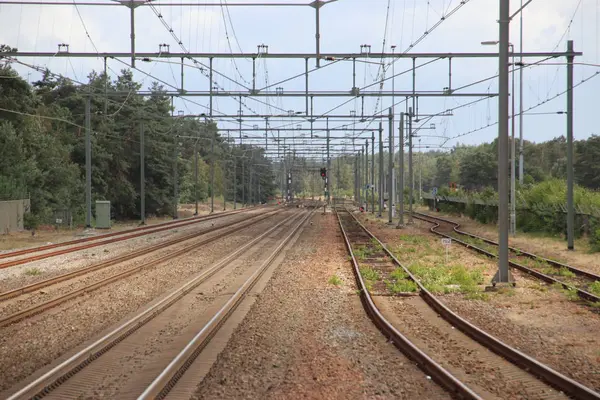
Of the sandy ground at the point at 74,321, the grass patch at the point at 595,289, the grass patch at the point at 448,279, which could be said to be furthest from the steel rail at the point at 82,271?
the grass patch at the point at 595,289

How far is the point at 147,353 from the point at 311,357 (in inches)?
90.8

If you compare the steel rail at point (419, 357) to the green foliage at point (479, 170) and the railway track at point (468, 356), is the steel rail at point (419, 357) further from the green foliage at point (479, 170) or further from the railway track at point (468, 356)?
the green foliage at point (479, 170)

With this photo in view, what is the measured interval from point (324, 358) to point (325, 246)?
18267 mm

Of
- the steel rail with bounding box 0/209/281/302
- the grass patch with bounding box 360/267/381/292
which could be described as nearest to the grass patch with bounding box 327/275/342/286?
the grass patch with bounding box 360/267/381/292

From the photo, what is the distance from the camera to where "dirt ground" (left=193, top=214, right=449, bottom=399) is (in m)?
7.06

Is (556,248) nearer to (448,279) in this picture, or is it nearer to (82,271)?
(448,279)

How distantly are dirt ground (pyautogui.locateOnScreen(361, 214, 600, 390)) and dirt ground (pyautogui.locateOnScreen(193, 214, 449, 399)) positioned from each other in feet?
6.44

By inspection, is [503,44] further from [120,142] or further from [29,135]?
[120,142]

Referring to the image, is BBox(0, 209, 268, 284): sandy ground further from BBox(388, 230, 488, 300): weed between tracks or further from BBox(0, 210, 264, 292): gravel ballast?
BBox(388, 230, 488, 300): weed between tracks

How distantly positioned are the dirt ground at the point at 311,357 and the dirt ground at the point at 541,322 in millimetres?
1961

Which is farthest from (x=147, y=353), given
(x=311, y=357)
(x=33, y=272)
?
(x=33, y=272)

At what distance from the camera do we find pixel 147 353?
28.7ft

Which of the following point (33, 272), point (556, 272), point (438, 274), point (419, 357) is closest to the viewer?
point (419, 357)

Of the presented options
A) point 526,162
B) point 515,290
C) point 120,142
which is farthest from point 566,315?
point 526,162
